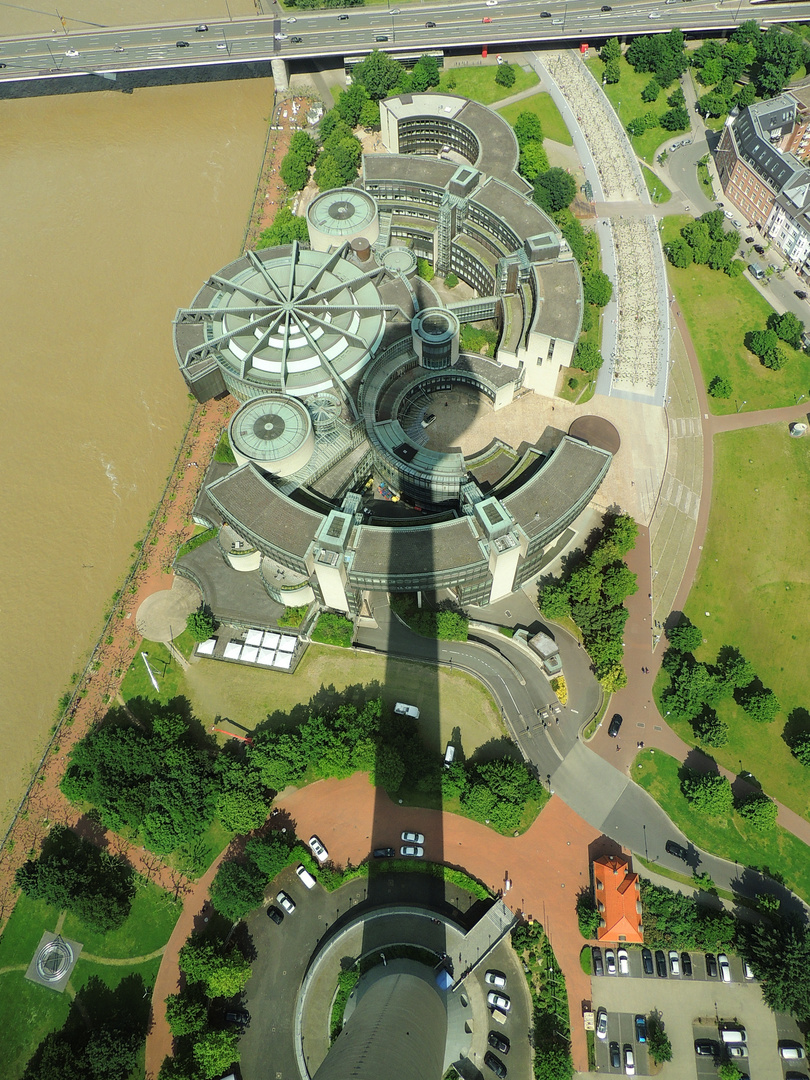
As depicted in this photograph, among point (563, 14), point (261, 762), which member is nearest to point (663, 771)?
point (261, 762)

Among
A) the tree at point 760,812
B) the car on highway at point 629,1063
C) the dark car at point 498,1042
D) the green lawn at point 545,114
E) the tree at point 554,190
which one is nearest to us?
the car on highway at point 629,1063

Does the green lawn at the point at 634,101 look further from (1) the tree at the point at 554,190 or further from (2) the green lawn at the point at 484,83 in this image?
(1) the tree at the point at 554,190

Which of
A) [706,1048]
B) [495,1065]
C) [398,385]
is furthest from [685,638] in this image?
[398,385]

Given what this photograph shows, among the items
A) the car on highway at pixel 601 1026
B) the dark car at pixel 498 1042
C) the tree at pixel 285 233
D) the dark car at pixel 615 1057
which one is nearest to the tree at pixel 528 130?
the tree at pixel 285 233

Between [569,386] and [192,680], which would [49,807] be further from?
[569,386]

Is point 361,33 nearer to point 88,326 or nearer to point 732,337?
point 88,326

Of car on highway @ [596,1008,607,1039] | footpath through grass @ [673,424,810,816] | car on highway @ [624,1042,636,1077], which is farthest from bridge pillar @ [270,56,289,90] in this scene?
car on highway @ [624,1042,636,1077]
